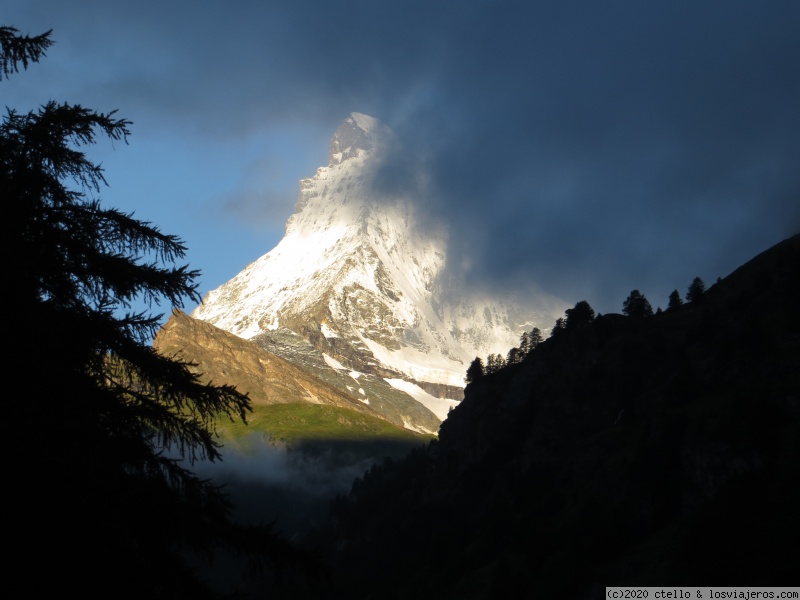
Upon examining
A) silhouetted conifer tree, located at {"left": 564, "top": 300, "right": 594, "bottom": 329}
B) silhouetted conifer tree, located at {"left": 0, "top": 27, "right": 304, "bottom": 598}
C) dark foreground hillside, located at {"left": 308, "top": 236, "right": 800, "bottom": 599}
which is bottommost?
silhouetted conifer tree, located at {"left": 0, "top": 27, "right": 304, "bottom": 598}

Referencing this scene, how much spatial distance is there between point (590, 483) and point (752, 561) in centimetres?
5664

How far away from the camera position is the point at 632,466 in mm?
132750

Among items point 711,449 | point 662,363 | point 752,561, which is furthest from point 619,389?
point 752,561

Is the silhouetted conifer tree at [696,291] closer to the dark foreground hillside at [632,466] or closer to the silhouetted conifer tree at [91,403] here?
the dark foreground hillside at [632,466]

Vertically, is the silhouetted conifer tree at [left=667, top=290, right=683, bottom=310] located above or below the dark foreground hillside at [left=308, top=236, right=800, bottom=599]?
above

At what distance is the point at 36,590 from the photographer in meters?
9.53

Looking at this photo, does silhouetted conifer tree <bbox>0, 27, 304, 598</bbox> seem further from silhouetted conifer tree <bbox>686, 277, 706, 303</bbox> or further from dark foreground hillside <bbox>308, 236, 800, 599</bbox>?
silhouetted conifer tree <bbox>686, 277, 706, 303</bbox>

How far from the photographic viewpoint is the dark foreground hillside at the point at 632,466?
313 feet

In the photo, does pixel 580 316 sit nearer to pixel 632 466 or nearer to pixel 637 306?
pixel 637 306

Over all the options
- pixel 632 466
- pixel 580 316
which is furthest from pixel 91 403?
pixel 580 316

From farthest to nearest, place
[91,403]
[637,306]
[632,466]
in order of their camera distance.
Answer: [637,306]
[632,466]
[91,403]

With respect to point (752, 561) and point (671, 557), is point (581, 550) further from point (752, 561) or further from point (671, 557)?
point (752, 561)

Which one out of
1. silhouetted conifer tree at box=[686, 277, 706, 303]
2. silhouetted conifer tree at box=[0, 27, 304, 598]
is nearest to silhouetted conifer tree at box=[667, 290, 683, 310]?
silhouetted conifer tree at box=[686, 277, 706, 303]

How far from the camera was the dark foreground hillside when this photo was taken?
95500 millimetres
